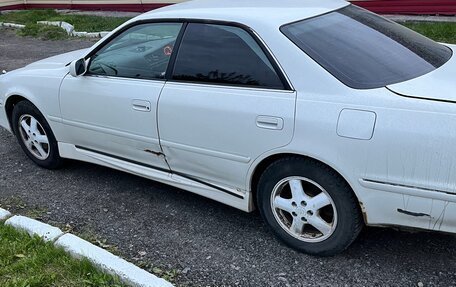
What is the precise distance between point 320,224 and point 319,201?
159 millimetres

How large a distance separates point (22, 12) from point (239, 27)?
13.9 meters

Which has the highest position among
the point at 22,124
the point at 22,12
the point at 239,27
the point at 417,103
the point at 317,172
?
the point at 239,27

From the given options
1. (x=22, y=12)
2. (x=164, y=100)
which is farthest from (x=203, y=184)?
(x=22, y=12)

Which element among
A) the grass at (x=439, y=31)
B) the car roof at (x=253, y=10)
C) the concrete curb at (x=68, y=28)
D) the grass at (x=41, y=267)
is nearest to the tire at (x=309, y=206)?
the car roof at (x=253, y=10)

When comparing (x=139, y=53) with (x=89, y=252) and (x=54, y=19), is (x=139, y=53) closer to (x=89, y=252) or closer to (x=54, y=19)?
(x=89, y=252)

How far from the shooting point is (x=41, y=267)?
3.23 metres

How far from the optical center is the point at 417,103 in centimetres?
278

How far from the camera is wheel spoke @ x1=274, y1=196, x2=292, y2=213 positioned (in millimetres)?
3279

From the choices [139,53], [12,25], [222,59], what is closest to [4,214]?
[139,53]

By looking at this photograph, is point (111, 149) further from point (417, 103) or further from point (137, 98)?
point (417, 103)

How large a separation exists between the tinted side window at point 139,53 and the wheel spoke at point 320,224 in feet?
4.84

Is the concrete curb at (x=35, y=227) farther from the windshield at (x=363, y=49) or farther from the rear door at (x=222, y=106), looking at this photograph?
the windshield at (x=363, y=49)

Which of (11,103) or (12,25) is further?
(12,25)

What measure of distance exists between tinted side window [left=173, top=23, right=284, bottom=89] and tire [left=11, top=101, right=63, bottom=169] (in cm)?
161
